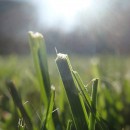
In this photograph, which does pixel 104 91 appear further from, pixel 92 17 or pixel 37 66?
pixel 92 17

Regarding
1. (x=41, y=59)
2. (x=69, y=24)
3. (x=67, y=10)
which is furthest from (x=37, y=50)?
(x=69, y=24)

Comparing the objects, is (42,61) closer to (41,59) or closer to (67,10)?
(41,59)

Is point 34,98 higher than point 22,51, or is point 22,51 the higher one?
point 22,51

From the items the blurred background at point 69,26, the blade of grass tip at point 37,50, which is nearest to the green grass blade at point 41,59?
the blade of grass tip at point 37,50

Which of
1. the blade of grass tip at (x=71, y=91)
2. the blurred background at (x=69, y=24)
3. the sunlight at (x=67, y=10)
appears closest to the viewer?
the blade of grass tip at (x=71, y=91)

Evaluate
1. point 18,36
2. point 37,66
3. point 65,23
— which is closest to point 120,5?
point 65,23

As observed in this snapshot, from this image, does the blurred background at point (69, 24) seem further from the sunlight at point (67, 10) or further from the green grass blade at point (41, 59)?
the green grass blade at point (41, 59)
